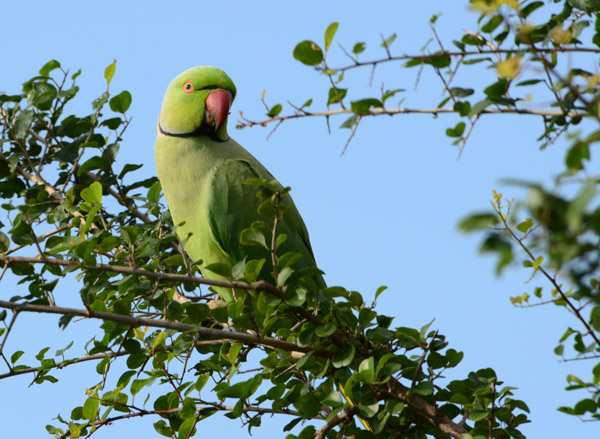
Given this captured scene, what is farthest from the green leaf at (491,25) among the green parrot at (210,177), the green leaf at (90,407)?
the green leaf at (90,407)

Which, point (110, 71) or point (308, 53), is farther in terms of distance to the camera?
point (110, 71)

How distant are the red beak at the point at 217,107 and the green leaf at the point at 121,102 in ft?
1.58

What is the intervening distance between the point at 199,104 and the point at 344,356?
1712mm

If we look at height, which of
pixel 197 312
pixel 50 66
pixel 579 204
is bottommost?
pixel 579 204

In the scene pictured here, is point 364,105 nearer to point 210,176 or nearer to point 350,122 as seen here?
point 350,122

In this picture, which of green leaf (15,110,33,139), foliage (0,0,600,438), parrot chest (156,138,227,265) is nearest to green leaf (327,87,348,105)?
foliage (0,0,600,438)

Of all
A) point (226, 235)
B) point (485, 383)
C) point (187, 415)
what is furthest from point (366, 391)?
point (226, 235)

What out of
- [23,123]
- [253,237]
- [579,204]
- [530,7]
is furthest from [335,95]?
[23,123]

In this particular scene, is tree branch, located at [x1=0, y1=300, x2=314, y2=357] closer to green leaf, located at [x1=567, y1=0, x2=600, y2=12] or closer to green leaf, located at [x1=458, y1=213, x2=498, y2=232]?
green leaf, located at [x1=458, y1=213, x2=498, y2=232]

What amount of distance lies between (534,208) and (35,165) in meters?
2.85

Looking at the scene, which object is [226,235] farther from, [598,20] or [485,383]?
[598,20]

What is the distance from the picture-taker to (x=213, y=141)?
3.56m

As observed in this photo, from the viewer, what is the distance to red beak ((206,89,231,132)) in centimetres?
352

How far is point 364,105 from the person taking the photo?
1907 millimetres
